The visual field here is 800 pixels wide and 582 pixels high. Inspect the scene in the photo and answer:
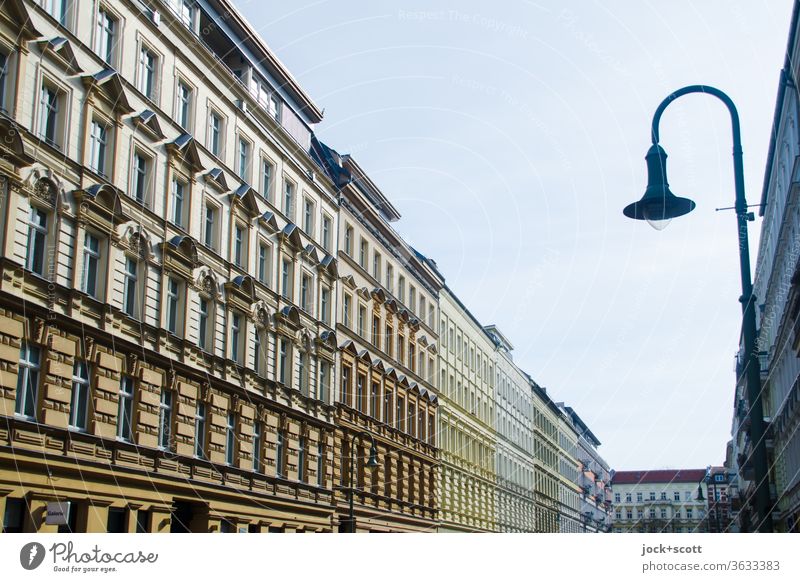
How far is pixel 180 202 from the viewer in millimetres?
24484

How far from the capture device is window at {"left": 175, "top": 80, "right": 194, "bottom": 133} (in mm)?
24578

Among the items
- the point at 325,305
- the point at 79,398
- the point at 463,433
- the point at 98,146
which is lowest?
the point at 79,398

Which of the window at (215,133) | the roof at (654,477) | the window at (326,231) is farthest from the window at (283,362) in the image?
the roof at (654,477)

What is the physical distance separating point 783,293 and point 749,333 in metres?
22.1

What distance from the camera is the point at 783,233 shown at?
1163 inches

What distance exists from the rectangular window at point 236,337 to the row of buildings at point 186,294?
63 mm

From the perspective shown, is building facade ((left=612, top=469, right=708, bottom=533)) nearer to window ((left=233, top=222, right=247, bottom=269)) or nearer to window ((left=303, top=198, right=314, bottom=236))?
window ((left=303, top=198, right=314, bottom=236))

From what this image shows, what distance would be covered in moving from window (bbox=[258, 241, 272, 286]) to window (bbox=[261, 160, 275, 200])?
159 cm

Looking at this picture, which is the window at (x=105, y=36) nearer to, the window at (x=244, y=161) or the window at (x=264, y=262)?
the window at (x=244, y=161)

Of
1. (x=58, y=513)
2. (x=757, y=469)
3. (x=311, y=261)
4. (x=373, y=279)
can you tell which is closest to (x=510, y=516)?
(x=373, y=279)

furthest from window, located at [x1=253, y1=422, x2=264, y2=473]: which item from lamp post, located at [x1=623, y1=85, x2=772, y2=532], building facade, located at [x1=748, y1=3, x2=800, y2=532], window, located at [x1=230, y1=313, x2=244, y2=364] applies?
lamp post, located at [x1=623, y1=85, x2=772, y2=532]

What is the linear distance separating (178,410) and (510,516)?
32352 millimetres

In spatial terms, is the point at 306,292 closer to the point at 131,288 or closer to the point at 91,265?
the point at 131,288

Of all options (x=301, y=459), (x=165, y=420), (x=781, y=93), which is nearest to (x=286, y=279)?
→ (x=301, y=459)
